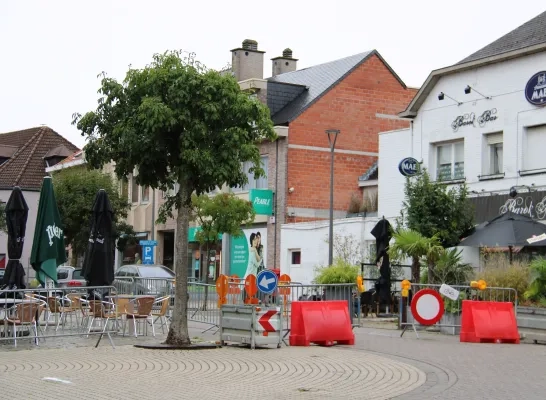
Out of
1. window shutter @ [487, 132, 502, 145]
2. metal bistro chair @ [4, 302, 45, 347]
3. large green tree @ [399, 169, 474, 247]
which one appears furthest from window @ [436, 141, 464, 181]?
metal bistro chair @ [4, 302, 45, 347]

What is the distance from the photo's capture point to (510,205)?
2939 centimetres

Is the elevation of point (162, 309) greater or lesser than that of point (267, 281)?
lesser

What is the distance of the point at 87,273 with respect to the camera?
21.7 meters

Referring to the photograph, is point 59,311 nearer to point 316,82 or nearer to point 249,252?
point 249,252

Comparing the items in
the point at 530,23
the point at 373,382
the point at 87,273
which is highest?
the point at 530,23

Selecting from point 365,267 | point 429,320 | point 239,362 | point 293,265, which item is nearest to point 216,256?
point 293,265

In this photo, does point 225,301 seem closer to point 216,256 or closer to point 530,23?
point 530,23

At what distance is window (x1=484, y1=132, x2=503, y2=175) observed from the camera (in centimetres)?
3077

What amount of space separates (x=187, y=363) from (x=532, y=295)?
9572 millimetres

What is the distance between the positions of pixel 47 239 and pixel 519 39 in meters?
16.8

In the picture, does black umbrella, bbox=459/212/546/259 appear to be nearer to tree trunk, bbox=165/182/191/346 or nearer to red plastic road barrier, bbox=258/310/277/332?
red plastic road barrier, bbox=258/310/277/332

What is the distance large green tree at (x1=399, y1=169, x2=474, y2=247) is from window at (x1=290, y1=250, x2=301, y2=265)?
1228 cm

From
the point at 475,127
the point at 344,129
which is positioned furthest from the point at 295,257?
the point at 475,127

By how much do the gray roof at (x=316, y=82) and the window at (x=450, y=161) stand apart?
10402 millimetres
